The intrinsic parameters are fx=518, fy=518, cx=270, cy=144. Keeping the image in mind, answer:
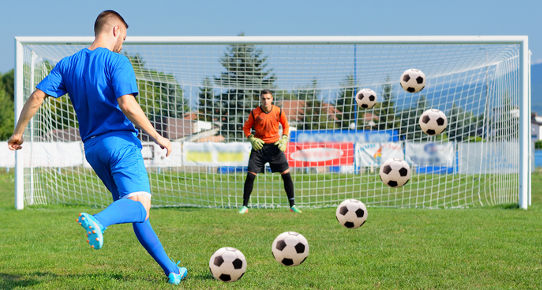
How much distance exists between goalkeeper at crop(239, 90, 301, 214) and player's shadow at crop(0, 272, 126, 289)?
4.65 m

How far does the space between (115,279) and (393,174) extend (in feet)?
10.1

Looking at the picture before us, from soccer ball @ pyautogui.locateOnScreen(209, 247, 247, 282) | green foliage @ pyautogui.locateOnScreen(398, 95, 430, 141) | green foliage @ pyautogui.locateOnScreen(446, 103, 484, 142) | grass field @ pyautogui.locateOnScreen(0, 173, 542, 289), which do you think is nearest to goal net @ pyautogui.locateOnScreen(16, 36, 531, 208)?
green foliage @ pyautogui.locateOnScreen(446, 103, 484, 142)

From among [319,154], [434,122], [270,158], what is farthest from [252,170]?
[319,154]

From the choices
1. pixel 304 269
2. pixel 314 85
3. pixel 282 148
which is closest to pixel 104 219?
pixel 304 269

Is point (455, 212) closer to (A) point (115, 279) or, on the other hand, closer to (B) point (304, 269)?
(B) point (304, 269)

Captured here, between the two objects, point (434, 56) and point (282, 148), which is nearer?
point (282, 148)

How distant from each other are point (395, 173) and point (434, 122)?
946mm

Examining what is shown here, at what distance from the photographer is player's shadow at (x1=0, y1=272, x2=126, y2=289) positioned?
12.9 ft

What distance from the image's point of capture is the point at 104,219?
316 centimetres

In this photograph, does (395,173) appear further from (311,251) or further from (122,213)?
(122,213)

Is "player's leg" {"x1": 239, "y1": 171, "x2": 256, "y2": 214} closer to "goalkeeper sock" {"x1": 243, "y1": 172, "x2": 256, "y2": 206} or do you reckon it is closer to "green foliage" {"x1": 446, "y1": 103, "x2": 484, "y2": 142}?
"goalkeeper sock" {"x1": 243, "y1": 172, "x2": 256, "y2": 206}

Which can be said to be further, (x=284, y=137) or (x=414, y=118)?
(x=414, y=118)

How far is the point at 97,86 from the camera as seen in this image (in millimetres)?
3539
